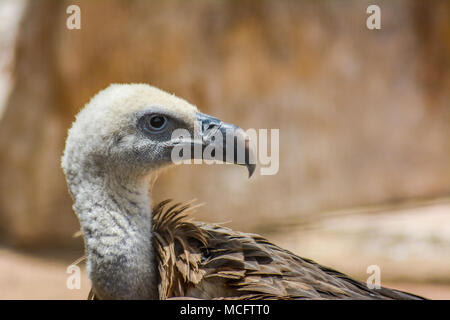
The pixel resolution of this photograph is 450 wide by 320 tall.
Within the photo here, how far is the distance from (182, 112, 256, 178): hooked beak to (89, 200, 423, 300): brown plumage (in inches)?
6.8

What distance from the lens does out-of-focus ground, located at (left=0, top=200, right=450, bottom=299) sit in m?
2.97

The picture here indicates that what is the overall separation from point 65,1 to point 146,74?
1082 mm

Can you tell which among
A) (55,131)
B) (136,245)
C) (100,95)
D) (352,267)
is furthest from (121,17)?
(136,245)

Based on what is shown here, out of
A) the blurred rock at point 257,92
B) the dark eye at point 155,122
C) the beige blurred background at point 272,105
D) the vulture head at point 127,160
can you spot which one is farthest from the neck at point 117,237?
the blurred rock at point 257,92

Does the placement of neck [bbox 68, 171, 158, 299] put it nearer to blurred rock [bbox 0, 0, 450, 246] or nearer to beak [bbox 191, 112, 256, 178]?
beak [bbox 191, 112, 256, 178]

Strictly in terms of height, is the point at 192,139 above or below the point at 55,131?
below

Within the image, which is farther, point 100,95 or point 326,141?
point 326,141

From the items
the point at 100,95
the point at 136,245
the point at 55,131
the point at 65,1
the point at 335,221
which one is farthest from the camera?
the point at 55,131

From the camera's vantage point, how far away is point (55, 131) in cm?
439

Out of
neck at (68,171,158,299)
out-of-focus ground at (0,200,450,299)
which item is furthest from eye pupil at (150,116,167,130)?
out-of-focus ground at (0,200,450,299)

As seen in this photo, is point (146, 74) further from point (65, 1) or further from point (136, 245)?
point (136, 245)

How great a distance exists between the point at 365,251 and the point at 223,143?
2.26 meters

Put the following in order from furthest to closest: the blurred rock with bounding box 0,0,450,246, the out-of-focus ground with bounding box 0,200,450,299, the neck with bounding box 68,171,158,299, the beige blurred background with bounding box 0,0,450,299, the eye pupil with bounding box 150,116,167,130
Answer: the blurred rock with bounding box 0,0,450,246 → the beige blurred background with bounding box 0,0,450,299 → the out-of-focus ground with bounding box 0,200,450,299 → the eye pupil with bounding box 150,116,167,130 → the neck with bounding box 68,171,158,299

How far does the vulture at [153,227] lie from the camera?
1.35 metres
